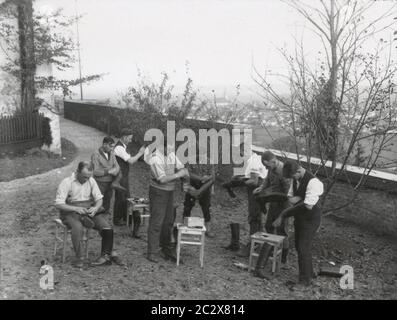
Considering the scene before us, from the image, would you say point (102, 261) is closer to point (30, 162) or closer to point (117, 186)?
point (117, 186)

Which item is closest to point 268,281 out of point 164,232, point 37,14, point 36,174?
point 164,232

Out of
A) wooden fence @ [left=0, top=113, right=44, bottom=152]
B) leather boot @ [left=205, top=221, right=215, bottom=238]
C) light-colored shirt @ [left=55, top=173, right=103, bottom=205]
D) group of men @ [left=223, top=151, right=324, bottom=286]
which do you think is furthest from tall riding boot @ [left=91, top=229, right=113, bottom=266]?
wooden fence @ [left=0, top=113, right=44, bottom=152]

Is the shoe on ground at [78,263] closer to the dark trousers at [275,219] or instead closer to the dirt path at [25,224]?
the dirt path at [25,224]

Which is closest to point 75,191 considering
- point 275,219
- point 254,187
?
point 254,187

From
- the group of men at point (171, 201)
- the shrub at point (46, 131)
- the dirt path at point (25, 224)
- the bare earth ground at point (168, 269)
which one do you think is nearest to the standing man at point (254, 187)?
the group of men at point (171, 201)

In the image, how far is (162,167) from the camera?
6938 mm

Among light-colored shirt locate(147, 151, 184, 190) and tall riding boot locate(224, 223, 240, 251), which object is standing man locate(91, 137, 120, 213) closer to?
light-colored shirt locate(147, 151, 184, 190)

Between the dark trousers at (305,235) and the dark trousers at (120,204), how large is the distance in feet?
10.7

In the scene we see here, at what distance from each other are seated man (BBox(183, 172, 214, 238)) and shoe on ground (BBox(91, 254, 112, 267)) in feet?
6.09

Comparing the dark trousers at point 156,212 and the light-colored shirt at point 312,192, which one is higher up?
the light-colored shirt at point 312,192

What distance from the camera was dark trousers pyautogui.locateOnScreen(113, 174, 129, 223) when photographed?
8547 mm

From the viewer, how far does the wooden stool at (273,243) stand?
270 inches
